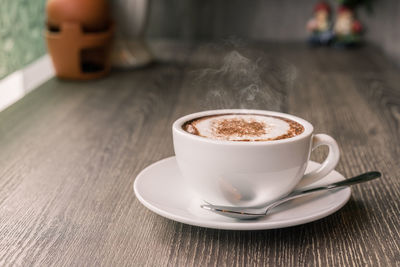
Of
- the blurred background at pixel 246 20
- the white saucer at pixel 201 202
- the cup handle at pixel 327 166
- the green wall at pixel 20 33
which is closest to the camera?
the white saucer at pixel 201 202

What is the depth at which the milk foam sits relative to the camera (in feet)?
1.99

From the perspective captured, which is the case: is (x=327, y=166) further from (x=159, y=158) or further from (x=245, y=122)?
(x=159, y=158)

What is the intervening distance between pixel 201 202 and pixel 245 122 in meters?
0.12

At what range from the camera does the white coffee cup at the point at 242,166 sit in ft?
1.86

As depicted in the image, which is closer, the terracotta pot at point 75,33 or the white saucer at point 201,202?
the white saucer at point 201,202

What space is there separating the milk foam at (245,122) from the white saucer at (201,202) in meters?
0.08

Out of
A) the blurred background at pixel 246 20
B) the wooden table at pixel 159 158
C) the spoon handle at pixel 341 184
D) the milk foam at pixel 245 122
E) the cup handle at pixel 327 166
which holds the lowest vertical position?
the blurred background at pixel 246 20

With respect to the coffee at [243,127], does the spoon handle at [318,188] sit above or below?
below

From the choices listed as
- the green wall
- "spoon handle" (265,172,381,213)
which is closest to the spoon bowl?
"spoon handle" (265,172,381,213)

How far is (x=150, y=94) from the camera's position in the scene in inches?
55.7

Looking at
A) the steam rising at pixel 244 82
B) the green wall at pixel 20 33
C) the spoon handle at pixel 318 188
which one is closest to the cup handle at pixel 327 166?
the spoon handle at pixel 318 188

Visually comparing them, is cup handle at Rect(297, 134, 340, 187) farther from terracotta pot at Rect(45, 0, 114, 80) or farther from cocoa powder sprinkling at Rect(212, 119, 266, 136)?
terracotta pot at Rect(45, 0, 114, 80)

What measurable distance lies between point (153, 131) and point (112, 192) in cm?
35

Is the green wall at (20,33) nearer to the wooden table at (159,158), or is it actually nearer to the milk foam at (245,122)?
the wooden table at (159,158)
